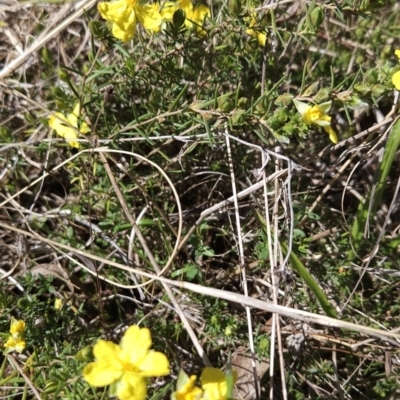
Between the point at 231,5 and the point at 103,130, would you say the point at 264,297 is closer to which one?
the point at 103,130

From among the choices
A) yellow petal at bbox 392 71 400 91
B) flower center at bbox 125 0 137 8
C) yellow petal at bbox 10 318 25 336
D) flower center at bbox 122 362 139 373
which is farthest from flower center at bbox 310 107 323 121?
yellow petal at bbox 10 318 25 336

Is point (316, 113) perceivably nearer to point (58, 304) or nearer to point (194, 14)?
point (194, 14)

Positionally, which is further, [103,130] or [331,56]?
[331,56]

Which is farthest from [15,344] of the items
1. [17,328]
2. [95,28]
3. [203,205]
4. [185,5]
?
[185,5]

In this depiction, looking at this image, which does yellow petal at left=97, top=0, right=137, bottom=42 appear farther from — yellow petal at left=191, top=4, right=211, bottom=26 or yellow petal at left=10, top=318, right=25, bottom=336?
yellow petal at left=10, top=318, right=25, bottom=336

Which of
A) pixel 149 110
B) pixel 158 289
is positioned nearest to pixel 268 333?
pixel 158 289

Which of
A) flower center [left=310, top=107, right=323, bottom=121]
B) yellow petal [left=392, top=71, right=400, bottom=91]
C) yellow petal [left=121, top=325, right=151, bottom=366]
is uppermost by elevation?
flower center [left=310, top=107, right=323, bottom=121]

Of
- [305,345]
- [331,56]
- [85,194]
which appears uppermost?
[85,194]
